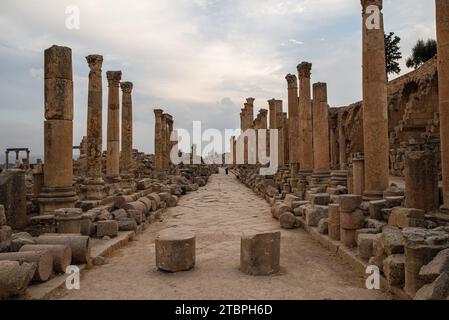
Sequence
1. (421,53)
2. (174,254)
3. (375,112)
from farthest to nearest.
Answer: (421,53)
(375,112)
(174,254)

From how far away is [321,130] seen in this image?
52.6 feet

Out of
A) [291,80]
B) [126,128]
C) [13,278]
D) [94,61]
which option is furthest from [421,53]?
[13,278]

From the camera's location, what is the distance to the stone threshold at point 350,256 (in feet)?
16.5

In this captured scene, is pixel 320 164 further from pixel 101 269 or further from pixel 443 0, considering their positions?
pixel 101 269

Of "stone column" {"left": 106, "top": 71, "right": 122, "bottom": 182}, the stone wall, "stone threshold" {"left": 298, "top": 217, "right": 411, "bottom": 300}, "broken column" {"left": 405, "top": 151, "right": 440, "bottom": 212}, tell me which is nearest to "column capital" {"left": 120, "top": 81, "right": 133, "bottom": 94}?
"stone column" {"left": 106, "top": 71, "right": 122, "bottom": 182}

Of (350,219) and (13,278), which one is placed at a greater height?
(350,219)

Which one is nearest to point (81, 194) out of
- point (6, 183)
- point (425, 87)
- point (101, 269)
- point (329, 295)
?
point (6, 183)

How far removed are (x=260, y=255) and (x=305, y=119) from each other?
39.8 ft

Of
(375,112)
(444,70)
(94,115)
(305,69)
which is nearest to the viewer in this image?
(444,70)

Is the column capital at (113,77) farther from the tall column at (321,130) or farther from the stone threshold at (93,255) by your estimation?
the tall column at (321,130)

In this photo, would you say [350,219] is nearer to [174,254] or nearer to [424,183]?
[424,183]

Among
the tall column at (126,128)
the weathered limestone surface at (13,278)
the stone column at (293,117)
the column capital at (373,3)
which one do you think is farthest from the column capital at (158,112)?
the weathered limestone surface at (13,278)

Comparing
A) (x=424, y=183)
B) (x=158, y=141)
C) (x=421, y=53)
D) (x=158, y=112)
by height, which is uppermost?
(x=421, y=53)
